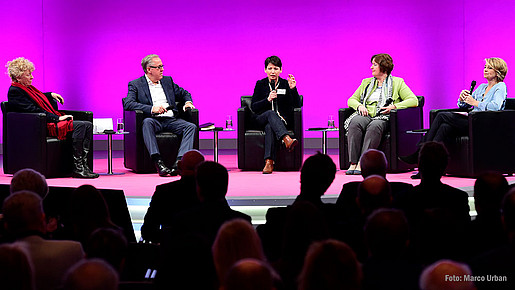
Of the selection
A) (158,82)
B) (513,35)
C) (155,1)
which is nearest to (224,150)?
(155,1)

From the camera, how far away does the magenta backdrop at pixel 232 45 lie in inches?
361

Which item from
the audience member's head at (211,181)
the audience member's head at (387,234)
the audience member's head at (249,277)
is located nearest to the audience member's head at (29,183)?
the audience member's head at (211,181)

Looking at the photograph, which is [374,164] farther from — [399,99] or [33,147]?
[33,147]

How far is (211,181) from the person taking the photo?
2.68m

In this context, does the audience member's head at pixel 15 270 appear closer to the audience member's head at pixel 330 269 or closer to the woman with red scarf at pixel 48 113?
the audience member's head at pixel 330 269

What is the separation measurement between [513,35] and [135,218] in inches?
222

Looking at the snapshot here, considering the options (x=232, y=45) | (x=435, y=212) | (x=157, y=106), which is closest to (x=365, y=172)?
(x=435, y=212)

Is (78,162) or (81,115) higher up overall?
(81,115)

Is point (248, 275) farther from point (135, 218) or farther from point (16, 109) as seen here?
point (16, 109)

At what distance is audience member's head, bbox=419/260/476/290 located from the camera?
1372mm

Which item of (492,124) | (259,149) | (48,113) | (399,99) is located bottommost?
(259,149)

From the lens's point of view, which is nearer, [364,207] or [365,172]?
[364,207]

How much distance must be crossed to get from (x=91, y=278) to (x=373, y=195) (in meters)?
1.45

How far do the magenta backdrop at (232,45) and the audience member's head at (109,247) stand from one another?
733 cm
